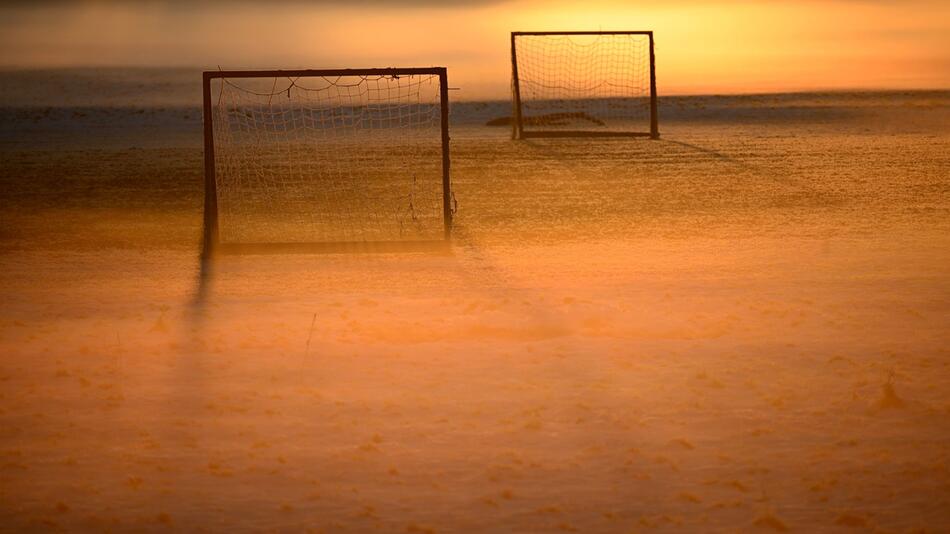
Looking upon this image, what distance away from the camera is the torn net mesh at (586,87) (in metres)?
31.0

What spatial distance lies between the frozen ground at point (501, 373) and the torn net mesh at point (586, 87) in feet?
52.5

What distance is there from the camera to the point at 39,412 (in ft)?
19.7

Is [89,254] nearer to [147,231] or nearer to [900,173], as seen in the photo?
[147,231]

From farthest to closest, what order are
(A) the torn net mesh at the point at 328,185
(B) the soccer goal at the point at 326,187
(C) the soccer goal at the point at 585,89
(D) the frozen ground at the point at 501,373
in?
(C) the soccer goal at the point at 585,89, (A) the torn net mesh at the point at 328,185, (B) the soccer goal at the point at 326,187, (D) the frozen ground at the point at 501,373

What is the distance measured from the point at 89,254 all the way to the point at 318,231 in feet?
7.91

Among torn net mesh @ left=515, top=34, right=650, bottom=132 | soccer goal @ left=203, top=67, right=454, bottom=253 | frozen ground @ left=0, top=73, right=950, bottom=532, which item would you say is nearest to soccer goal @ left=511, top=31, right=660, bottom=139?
torn net mesh @ left=515, top=34, right=650, bottom=132

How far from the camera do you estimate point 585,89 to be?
26.1m

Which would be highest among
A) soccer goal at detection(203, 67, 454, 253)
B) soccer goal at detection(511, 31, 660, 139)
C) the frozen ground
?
soccer goal at detection(511, 31, 660, 139)

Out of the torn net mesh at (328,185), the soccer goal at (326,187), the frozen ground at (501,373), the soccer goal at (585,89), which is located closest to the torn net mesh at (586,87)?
the soccer goal at (585,89)

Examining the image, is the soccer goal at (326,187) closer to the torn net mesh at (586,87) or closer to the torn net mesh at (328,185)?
the torn net mesh at (328,185)

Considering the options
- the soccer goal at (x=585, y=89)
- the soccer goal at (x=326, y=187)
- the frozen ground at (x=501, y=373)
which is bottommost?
the frozen ground at (x=501, y=373)

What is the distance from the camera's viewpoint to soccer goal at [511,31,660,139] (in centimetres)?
2339

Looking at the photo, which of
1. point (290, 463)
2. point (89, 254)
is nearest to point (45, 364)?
point (290, 463)

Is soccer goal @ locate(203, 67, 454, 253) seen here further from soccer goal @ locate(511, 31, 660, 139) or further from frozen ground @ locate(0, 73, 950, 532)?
soccer goal @ locate(511, 31, 660, 139)
